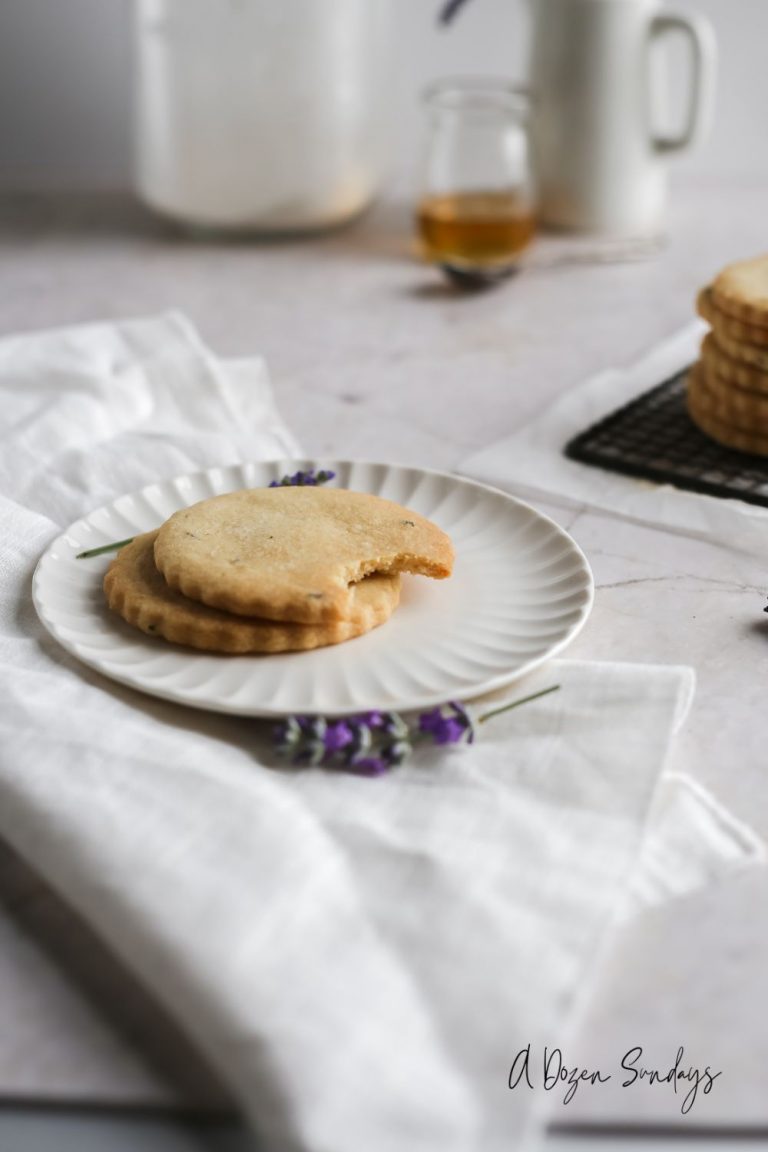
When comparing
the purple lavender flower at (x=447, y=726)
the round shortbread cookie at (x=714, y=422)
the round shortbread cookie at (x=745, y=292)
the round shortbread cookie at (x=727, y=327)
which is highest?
the round shortbread cookie at (x=745, y=292)

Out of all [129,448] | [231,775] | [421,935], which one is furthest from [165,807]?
[129,448]

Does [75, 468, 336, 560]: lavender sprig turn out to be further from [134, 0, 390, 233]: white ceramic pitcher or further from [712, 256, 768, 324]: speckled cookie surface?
[134, 0, 390, 233]: white ceramic pitcher

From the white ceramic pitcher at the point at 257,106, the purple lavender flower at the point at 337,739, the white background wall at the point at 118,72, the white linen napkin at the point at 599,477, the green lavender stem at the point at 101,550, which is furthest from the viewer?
the white background wall at the point at 118,72

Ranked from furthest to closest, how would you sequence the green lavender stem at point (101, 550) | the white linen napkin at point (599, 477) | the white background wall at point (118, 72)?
1. the white background wall at point (118, 72)
2. the white linen napkin at point (599, 477)
3. the green lavender stem at point (101, 550)

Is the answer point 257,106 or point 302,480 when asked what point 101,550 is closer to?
point 302,480

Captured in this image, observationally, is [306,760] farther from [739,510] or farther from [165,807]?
[739,510]

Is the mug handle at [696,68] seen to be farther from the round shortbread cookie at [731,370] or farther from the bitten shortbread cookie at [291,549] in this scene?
the bitten shortbread cookie at [291,549]

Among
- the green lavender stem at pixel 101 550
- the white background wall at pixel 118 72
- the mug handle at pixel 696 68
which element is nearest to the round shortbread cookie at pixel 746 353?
the green lavender stem at pixel 101 550

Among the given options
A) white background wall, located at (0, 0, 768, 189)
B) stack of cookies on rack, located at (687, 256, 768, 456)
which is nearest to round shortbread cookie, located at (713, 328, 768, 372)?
stack of cookies on rack, located at (687, 256, 768, 456)
